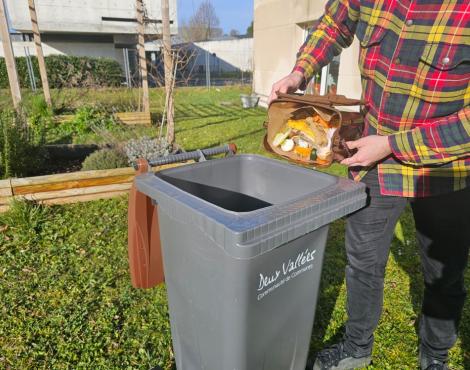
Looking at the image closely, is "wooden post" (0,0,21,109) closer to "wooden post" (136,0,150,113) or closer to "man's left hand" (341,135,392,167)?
"wooden post" (136,0,150,113)

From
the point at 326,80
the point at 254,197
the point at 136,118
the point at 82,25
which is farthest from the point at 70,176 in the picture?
the point at 82,25

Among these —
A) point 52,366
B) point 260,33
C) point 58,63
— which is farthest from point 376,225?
point 58,63

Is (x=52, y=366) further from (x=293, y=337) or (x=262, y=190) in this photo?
(x=262, y=190)

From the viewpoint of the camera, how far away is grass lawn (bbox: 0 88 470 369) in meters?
1.96

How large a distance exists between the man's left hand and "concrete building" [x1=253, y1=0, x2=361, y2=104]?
5586 mm

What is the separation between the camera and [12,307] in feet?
7.39

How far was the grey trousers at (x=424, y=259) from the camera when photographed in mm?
1446

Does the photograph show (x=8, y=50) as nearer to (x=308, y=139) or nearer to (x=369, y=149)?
(x=308, y=139)

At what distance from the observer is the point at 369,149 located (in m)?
1.30

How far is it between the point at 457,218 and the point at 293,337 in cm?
81

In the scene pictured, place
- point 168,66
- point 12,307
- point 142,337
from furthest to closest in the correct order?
point 168,66
point 12,307
point 142,337

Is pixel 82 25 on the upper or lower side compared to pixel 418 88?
upper

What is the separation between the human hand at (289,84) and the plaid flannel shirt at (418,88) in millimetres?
275

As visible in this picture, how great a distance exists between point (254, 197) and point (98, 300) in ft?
4.66
